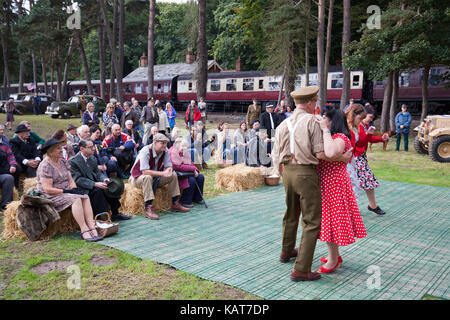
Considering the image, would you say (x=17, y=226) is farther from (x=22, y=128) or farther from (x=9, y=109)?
(x=9, y=109)

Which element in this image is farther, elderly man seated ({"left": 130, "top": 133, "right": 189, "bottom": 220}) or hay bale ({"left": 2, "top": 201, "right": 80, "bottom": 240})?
elderly man seated ({"left": 130, "top": 133, "right": 189, "bottom": 220})

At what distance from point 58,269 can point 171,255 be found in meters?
1.25

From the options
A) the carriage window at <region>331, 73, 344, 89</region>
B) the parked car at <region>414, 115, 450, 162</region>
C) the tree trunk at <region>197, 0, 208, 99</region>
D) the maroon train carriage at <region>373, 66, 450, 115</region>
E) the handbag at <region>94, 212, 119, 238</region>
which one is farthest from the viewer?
the carriage window at <region>331, 73, 344, 89</region>

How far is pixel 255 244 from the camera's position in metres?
5.25

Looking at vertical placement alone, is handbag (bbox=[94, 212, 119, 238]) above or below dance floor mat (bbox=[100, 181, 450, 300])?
above

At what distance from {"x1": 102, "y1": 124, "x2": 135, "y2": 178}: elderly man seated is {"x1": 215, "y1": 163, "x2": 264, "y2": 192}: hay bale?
2027 millimetres

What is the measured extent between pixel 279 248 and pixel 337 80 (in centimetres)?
2335

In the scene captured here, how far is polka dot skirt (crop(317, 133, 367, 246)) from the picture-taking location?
396 cm

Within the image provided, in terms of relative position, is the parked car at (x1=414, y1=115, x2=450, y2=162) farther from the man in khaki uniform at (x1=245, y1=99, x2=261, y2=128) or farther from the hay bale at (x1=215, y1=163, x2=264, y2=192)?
the hay bale at (x1=215, y1=163, x2=264, y2=192)

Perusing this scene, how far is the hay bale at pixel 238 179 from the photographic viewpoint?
28.5 feet

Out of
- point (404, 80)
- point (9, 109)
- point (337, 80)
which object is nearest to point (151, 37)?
point (9, 109)

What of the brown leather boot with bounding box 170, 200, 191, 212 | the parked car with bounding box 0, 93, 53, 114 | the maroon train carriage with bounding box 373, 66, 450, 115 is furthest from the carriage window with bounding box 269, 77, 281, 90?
the brown leather boot with bounding box 170, 200, 191, 212

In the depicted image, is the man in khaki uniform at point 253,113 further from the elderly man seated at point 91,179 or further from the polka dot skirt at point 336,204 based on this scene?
the polka dot skirt at point 336,204

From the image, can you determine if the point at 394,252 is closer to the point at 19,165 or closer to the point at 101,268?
the point at 101,268
